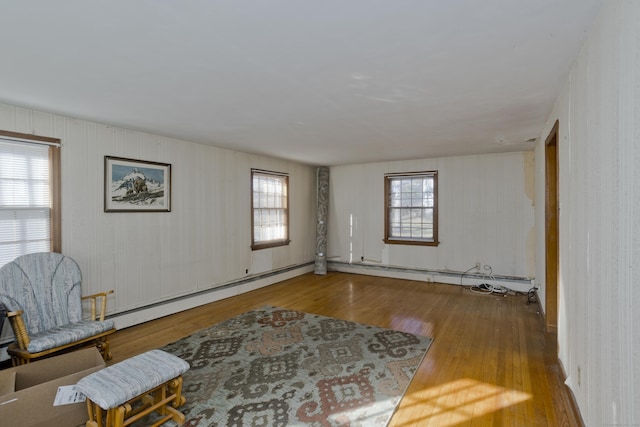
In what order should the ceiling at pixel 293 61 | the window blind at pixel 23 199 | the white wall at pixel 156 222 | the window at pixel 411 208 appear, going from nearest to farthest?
1. the ceiling at pixel 293 61
2. the window blind at pixel 23 199
3. the white wall at pixel 156 222
4. the window at pixel 411 208

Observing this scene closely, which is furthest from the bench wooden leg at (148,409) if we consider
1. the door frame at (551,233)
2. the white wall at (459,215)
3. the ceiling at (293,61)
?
the white wall at (459,215)

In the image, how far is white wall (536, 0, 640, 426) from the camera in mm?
1167

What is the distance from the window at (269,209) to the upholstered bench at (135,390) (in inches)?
138

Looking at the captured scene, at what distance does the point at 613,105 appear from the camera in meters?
1.37

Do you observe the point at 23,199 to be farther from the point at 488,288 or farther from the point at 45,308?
the point at 488,288

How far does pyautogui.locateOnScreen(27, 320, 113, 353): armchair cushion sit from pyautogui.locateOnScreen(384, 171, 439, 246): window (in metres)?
5.15

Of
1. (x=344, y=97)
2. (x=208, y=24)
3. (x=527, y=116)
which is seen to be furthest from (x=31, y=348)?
(x=527, y=116)

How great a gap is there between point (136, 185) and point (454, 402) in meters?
4.17

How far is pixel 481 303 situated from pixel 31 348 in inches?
210

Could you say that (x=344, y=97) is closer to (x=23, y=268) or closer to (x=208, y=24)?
(x=208, y=24)

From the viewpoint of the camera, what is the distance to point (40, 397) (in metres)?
1.91

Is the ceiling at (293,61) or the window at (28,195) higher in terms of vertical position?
the ceiling at (293,61)

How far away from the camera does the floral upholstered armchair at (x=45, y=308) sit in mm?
2561

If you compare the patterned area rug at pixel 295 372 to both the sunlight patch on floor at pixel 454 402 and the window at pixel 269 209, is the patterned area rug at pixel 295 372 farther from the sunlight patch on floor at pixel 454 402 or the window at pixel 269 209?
the window at pixel 269 209
